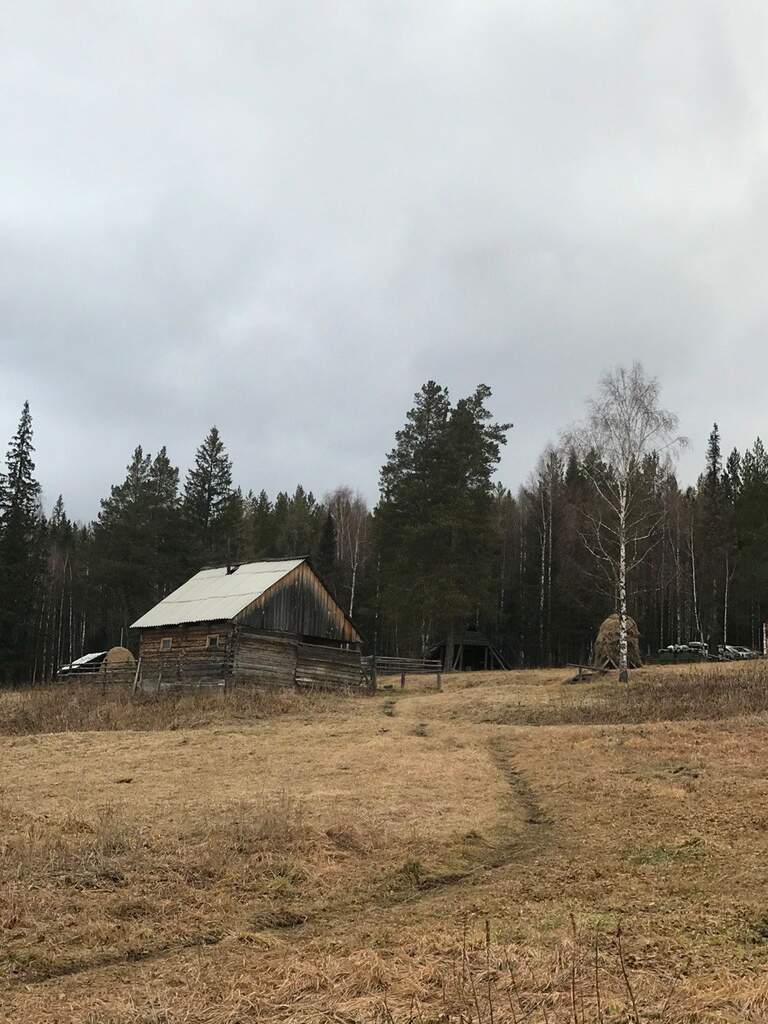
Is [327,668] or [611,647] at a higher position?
[611,647]

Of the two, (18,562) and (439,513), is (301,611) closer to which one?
(439,513)

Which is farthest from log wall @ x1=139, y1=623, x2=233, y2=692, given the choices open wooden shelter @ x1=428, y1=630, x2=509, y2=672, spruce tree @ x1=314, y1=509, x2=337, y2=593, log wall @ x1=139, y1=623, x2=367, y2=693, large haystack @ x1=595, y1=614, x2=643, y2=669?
spruce tree @ x1=314, y1=509, x2=337, y2=593

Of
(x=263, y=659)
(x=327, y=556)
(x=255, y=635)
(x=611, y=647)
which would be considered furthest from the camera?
(x=327, y=556)

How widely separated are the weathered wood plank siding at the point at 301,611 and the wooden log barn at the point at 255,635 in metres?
0.04

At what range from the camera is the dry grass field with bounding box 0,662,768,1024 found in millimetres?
5914

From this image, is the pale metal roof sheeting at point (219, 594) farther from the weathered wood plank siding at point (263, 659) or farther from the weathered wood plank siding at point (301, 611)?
the weathered wood plank siding at point (263, 659)

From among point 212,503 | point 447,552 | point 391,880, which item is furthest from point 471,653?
point 391,880

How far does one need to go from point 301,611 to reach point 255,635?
3.39 metres

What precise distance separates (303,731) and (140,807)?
11236mm

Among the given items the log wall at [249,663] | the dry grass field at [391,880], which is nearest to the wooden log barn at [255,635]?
the log wall at [249,663]

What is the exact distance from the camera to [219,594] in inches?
1623

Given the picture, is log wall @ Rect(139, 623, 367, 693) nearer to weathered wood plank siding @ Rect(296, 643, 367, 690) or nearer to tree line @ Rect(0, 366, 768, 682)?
weathered wood plank siding @ Rect(296, 643, 367, 690)

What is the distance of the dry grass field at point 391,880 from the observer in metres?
5.91

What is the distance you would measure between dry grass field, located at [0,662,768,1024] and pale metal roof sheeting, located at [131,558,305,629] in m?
17.3
